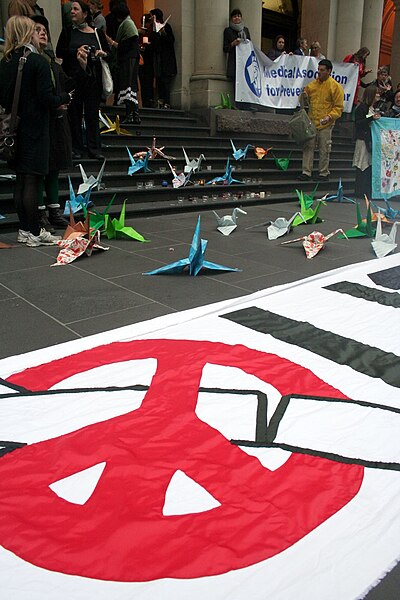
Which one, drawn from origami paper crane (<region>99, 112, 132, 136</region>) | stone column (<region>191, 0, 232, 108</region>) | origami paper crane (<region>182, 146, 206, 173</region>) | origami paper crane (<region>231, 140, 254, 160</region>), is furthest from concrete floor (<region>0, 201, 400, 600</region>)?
stone column (<region>191, 0, 232, 108</region>)

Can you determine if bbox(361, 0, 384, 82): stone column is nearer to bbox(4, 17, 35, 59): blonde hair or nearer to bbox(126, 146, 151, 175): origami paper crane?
bbox(126, 146, 151, 175): origami paper crane

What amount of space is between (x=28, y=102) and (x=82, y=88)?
7.76 ft

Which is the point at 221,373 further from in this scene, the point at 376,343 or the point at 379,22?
the point at 379,22

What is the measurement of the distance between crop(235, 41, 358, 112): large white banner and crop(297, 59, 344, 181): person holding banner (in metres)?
1.67

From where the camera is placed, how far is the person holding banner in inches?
320

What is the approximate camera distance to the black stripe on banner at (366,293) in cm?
321

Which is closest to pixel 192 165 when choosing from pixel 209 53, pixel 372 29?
pixel 209 53

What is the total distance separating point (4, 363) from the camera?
230cm

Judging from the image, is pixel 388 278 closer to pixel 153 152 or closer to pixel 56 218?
pixel 56 218

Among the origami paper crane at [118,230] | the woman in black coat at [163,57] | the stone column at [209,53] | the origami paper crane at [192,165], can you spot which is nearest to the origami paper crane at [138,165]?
the origami paper crane at [192,165]

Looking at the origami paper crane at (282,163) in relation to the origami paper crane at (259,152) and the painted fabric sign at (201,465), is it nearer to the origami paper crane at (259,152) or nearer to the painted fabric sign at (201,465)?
the origami paper crane at (259,152)

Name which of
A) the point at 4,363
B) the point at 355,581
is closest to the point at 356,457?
the point at 355,581

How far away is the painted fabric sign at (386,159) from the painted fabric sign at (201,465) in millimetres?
6447

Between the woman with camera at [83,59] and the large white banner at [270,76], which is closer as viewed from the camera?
the woman with camera at [83,59]
